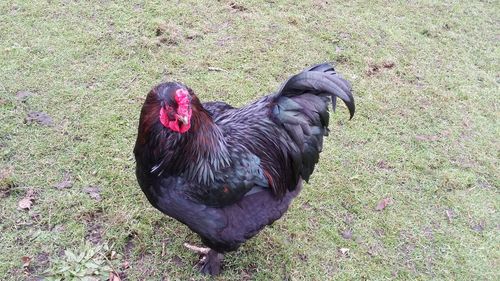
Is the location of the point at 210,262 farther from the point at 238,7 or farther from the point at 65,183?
the point at 238,7

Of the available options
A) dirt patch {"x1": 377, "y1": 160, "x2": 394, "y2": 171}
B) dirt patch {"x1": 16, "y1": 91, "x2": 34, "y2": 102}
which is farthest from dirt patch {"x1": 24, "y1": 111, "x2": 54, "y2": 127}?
dirt patch {"x1": 377, "y1": 160, "x2": 394, "y2": 171}

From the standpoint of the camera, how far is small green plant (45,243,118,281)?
3133 mm

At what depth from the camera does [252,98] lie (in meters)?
4.78

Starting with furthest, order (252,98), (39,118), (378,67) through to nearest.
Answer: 1. (378,67)
2. (252,98)
3. (39,118)

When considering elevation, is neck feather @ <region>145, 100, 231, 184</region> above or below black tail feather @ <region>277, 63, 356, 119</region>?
below

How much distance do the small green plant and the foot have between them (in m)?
0.65

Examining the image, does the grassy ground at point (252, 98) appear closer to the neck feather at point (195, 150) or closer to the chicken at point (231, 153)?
the chicken at point (231, 153)

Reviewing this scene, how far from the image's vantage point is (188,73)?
497 centimetres

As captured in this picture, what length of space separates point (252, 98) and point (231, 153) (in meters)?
2.01

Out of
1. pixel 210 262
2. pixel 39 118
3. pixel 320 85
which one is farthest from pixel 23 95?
pixel 320 85

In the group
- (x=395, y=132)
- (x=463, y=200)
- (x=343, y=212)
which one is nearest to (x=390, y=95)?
(x=395, y=132)

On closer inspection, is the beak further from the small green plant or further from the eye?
the small green plant

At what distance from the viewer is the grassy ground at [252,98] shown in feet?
11.5

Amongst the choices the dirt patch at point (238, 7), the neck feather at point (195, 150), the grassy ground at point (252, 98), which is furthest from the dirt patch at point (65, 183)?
the dirt patch at point (238, 7)
